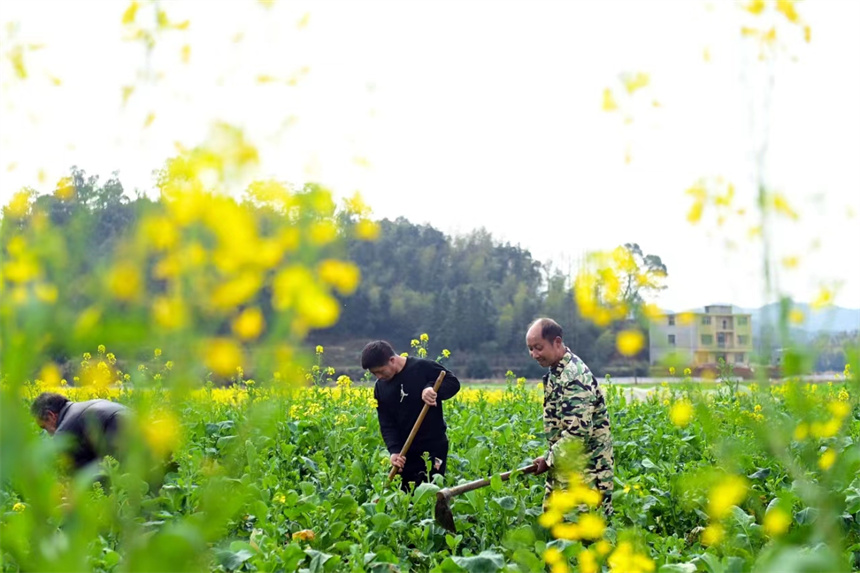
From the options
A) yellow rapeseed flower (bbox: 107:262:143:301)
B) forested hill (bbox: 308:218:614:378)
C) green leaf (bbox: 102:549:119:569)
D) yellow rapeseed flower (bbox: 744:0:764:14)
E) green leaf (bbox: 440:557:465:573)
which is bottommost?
green leaf (bbox: 440:557:465:573)

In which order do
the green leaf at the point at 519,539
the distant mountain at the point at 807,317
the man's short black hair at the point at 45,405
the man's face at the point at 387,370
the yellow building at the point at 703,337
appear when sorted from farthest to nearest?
the man's face at the point at 387,370
the man's short black hair at the point at 45,405
the green leaf at the point at 519,539
the yellow building at the point at 703,337
the distant mountain at the point at 807,317

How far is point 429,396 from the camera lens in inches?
234

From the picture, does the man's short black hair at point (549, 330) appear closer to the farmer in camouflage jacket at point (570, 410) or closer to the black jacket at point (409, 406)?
the farmer in camouflage jacket at point (570, 410)

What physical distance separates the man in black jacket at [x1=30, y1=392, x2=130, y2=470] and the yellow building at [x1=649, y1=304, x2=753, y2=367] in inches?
159

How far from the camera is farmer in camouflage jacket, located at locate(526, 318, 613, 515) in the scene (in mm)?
5039

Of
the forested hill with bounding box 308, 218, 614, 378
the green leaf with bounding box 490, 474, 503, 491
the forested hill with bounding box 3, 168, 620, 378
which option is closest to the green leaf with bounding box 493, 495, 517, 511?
the green leaf with bounding box 490, 474, 503, 491

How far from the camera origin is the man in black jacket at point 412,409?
6.18 metres

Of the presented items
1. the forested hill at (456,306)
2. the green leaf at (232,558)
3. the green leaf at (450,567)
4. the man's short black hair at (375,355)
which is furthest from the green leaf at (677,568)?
the forested hill at (456,306)

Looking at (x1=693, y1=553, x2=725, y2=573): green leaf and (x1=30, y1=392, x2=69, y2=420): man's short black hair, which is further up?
(x1=30, y1=392, x2=69, y2=420): man's short black hair

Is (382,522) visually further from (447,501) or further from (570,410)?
(570,410)

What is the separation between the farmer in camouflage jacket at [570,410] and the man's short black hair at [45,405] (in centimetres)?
296

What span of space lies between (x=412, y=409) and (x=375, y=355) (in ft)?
1.62

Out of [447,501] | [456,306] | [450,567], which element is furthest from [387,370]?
[456,306]

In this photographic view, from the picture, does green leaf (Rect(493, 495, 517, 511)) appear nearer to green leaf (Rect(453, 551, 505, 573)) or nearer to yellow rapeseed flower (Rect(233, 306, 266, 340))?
green leaf (Rect(453, 551, 505, 573))
